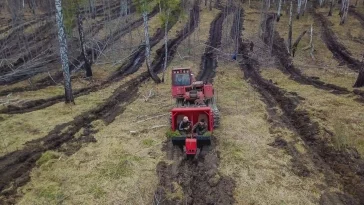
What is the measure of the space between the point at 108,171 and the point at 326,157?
27.1 feet

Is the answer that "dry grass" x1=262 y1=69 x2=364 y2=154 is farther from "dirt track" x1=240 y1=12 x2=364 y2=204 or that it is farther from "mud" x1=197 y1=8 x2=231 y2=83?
"mud" x1=197 y1=8 x2=231 y2=83

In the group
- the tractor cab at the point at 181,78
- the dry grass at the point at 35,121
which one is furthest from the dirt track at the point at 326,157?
the dry grass at the point at 35,121

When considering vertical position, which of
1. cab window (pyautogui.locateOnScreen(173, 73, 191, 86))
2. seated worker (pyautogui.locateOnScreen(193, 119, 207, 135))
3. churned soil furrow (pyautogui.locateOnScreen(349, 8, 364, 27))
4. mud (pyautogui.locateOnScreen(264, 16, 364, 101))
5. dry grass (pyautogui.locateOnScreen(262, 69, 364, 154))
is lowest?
Answer: mud (pyautogui.locateOnScreen(264, 16, 364, 101))

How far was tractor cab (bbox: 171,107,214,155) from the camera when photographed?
13.9 m

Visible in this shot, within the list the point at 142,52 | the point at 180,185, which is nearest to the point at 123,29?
the point at 142,52

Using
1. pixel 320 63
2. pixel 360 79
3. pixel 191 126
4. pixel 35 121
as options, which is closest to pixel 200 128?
pixel 191 126

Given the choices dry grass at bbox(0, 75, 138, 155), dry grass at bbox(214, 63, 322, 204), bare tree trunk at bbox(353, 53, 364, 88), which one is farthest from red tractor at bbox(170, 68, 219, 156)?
bare tree trunk at bbox(353, 53, 364, 88)

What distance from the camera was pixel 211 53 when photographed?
3572cm

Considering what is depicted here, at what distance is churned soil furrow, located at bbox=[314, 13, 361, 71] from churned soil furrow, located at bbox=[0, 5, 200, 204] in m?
17.8

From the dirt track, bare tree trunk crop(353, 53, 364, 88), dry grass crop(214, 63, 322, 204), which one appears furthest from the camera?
bare tree trunk crop(353, 53, 364, 88)

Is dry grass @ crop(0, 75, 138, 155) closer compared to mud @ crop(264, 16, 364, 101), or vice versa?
dry grass @ crop(0, 75, 138, 155)

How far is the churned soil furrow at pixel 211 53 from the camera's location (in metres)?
29.0

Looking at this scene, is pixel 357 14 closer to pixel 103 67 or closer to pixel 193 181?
pixel 103 67

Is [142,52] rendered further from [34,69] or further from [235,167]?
[235,167]
